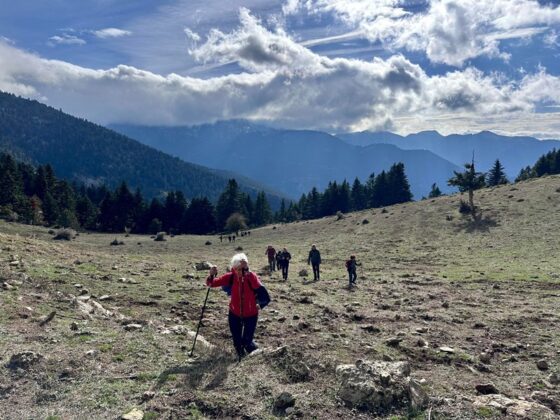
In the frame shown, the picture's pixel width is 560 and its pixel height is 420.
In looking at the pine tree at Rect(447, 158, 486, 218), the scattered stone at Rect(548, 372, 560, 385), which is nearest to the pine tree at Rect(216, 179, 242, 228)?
the pine tree at Rect(447, 158, 486, 218)

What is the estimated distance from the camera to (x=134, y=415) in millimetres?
6582

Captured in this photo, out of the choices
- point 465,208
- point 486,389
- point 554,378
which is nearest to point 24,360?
point 486,389

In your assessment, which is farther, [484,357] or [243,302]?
[484,357]

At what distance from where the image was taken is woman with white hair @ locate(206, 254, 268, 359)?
9.27 metres

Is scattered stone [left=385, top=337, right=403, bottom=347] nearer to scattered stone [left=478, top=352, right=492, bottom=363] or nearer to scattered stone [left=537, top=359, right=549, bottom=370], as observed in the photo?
scattered stone [left=478, top=352, right=492, bottom=363]

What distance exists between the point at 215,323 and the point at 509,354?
818 centimetres

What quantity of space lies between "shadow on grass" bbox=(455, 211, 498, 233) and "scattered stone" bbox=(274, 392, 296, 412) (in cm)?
4709

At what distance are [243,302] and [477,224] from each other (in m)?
48.7

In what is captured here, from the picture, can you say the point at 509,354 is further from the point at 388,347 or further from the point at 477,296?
the point at 477,296

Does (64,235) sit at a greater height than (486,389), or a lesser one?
greater

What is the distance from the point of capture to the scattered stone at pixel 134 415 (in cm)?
650

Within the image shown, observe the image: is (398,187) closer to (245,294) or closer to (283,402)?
(245,294)

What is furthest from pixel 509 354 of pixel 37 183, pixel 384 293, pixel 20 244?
pixel 37 183

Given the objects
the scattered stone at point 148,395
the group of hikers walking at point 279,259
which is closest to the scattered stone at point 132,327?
the scattered stone at point 148,395
